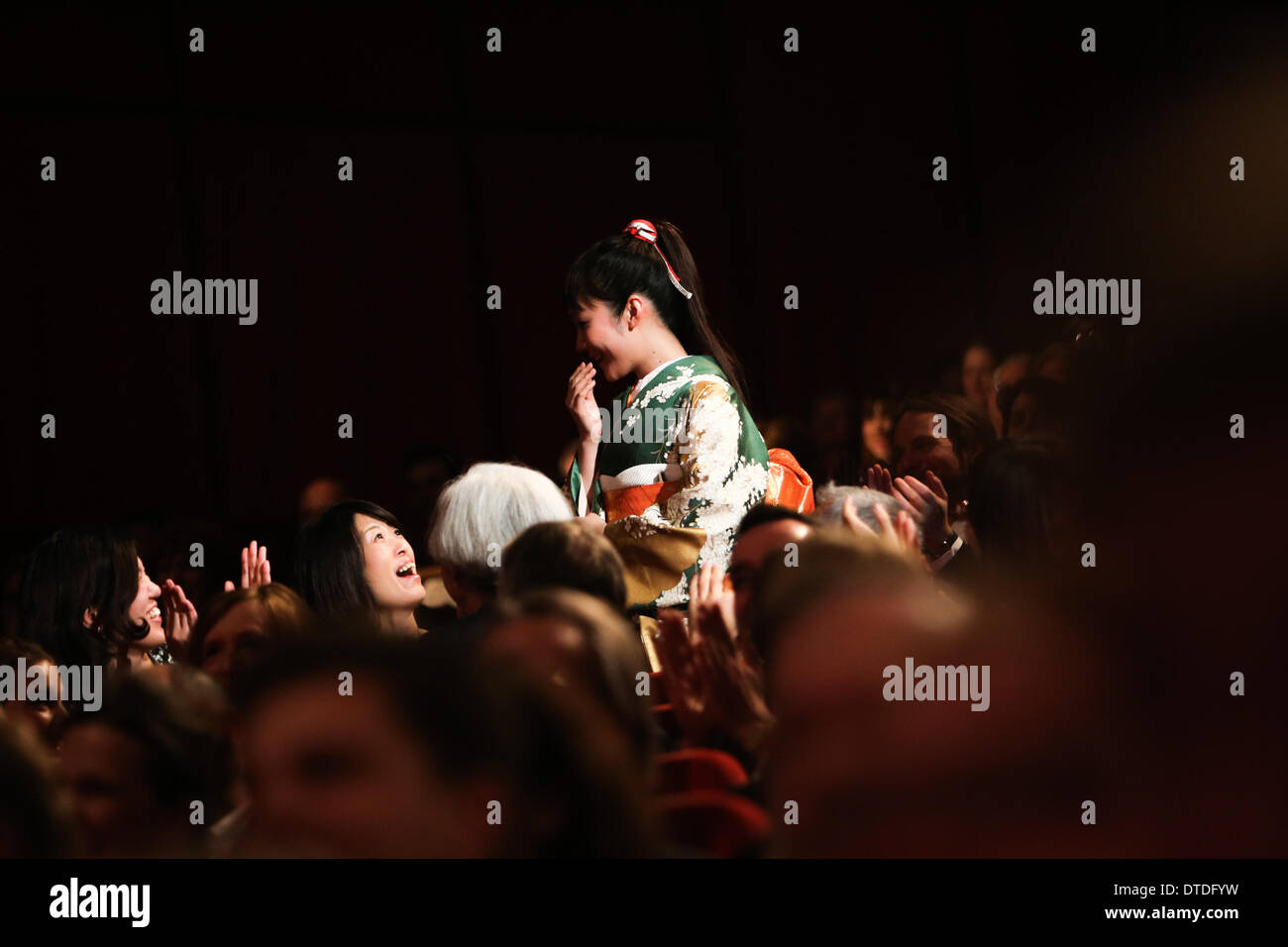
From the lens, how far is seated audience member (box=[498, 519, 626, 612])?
1904mm

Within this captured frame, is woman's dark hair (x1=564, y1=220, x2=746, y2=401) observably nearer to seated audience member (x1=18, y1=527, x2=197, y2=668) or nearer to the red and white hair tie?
the red and white hair tie

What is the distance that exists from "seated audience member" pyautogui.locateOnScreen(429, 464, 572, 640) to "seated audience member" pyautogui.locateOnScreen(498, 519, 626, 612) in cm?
31

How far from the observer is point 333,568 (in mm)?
2674

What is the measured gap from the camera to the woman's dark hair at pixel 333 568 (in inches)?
105

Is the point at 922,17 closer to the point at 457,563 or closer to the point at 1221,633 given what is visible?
the point at 457,563

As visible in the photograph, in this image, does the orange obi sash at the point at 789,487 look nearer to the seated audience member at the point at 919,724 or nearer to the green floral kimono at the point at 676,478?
the green floral kimono at the point at 676,478

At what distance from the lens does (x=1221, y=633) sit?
1.99 feet

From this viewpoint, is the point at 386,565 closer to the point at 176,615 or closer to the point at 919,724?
the point at 176,615

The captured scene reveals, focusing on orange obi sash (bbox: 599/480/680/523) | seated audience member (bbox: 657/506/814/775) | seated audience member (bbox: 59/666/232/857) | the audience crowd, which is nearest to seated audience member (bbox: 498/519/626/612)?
the audience crowd

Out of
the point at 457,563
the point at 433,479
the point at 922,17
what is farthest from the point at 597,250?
the point at 922,17

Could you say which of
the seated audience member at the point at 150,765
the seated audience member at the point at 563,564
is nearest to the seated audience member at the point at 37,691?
the seated audience member at the point at 150,765

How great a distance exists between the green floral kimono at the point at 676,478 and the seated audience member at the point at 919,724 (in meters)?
1.61

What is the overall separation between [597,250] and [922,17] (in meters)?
2.97

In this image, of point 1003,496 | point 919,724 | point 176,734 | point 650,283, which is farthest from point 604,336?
point 919,724
